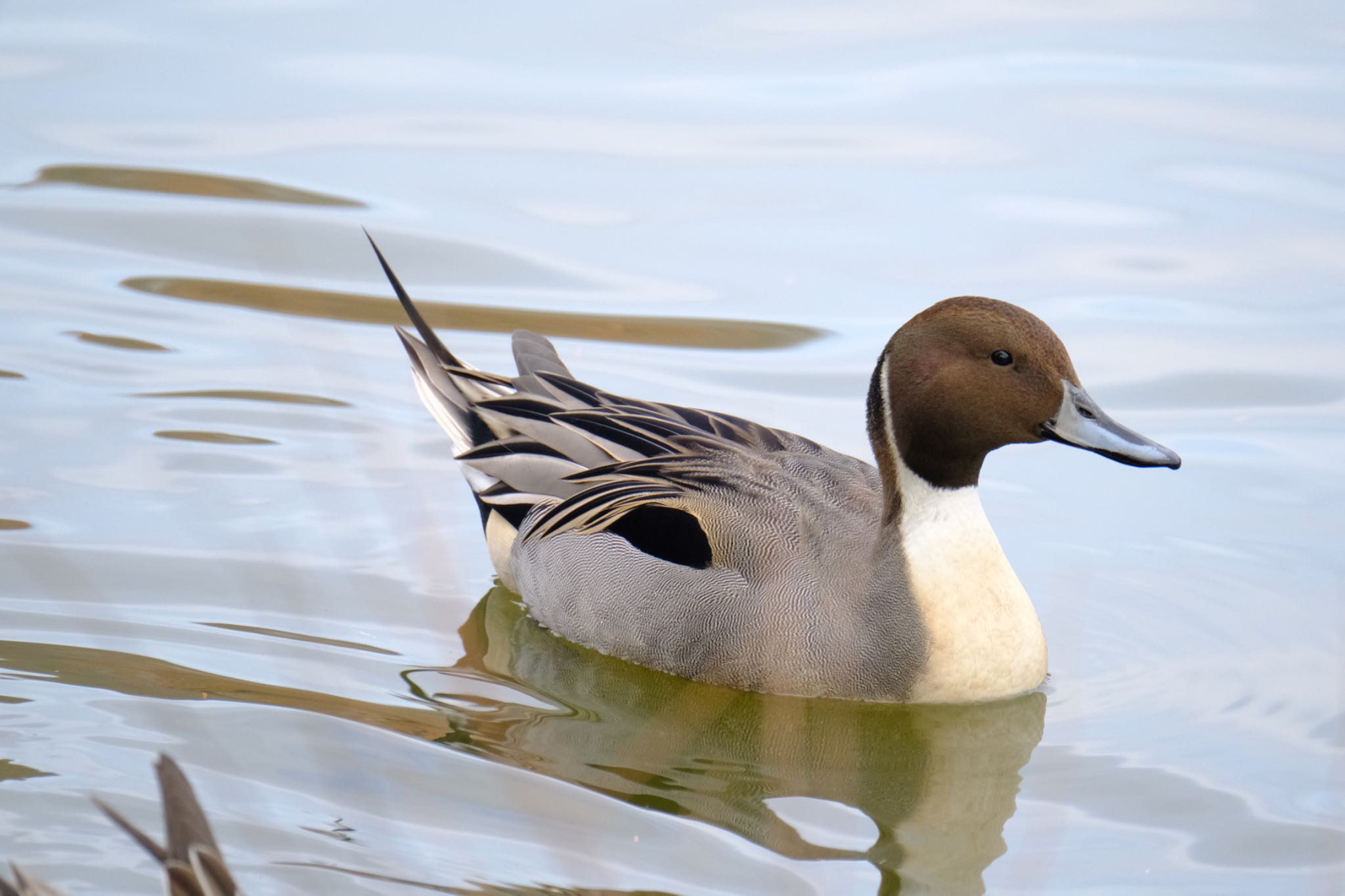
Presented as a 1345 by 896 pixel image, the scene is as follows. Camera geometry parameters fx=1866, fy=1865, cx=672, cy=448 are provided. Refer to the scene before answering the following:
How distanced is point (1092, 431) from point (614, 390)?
270 centimetres

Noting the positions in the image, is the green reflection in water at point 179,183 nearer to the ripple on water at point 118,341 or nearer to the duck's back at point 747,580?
the ripple on water at point 118,341

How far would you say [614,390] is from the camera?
7305 mm

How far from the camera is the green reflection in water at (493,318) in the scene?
7.79 metres

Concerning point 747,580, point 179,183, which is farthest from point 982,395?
point 179,183

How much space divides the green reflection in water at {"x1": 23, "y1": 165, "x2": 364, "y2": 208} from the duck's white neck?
4667 millimetres

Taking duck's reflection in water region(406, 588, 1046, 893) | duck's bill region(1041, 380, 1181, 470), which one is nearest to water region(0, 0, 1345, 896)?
duck's reflection in water region(406, 588, 1046, 893)

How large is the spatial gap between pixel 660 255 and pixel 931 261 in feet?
4.04

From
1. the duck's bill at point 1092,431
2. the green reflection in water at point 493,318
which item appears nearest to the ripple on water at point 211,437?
the green reflection in water at point 493,318

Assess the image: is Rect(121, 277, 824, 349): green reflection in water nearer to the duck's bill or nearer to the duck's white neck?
the duck's white neck

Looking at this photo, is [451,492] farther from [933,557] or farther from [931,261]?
[931,261]

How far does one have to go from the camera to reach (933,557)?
5.09 meters

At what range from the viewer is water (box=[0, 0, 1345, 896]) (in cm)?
441

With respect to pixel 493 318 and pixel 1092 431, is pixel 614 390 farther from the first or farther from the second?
pixel 1092 431

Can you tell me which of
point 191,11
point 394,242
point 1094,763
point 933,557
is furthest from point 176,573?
point 191,11
